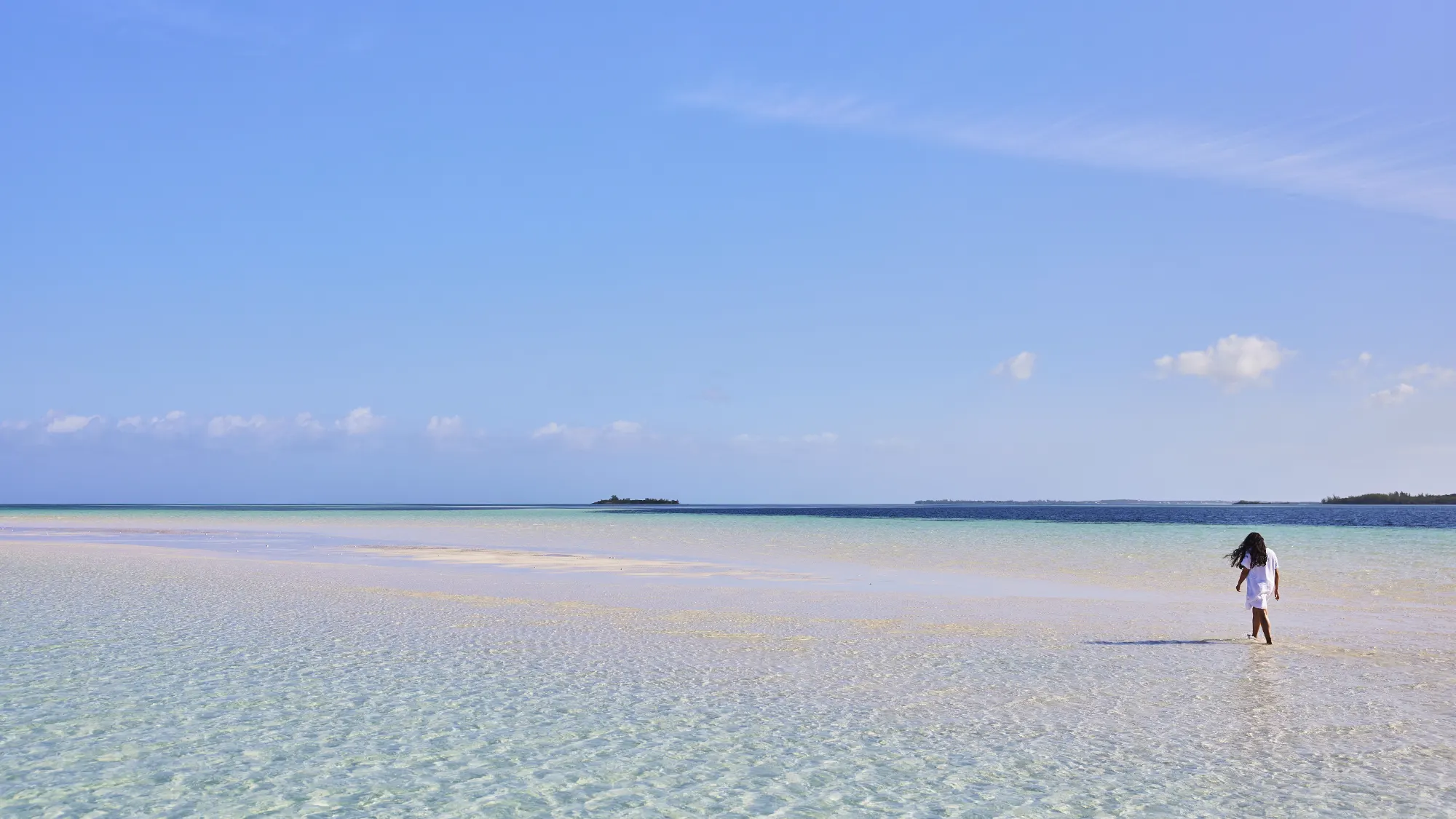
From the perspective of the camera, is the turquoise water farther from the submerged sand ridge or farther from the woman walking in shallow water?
the submerged sand ridge

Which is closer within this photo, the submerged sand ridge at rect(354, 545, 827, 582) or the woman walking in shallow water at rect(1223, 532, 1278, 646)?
the woman walking in shallow water at rect(1223, 532, 1278, 646)

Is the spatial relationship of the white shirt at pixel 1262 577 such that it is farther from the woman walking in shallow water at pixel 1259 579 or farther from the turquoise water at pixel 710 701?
the turquoise water at pixel 710 701

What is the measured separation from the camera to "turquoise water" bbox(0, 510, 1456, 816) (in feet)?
26.2

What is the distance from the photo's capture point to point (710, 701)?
1149 cm

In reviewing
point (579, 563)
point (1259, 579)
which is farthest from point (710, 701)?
point (579, 563)


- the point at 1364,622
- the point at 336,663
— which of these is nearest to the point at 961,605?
the point at 1364,622

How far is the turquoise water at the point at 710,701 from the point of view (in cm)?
800

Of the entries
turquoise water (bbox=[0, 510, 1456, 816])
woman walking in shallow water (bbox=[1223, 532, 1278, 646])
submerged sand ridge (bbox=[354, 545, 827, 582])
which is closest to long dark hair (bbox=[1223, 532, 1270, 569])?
woman walking in shallow water (bbox=[1223, 532, 1278, 646])

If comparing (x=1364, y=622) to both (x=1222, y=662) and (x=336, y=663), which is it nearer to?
(x=1222, y=662)

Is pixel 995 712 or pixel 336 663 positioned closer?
pixel 995 712

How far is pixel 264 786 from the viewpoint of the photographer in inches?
313

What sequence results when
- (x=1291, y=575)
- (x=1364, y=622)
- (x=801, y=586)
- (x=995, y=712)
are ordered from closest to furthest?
(x=995, y=712), (x=1364, y=622), (x=801, y=586), (x=1291, y=575)

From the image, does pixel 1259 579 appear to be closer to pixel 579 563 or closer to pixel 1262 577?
pixel 1262 577

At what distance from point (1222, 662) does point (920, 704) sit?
589 centimetres
